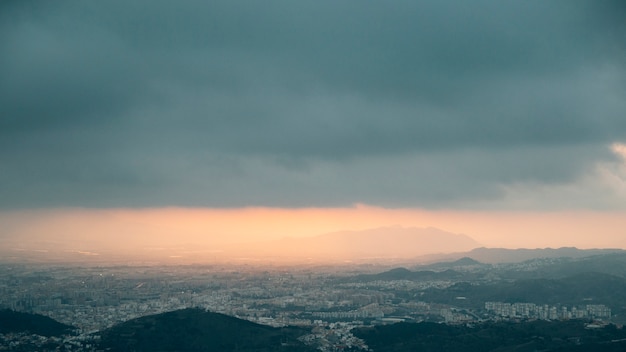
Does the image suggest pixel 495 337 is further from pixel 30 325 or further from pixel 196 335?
pixel 30 325

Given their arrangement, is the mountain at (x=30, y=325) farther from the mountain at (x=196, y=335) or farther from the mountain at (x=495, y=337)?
the mountain at (x=495, y=337)

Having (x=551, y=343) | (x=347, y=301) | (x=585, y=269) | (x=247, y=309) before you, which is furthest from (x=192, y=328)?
(x=585, y=269)

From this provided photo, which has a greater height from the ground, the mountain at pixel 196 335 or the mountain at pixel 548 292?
the mountain at pixel 548 292

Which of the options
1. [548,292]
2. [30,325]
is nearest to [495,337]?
[30,325]

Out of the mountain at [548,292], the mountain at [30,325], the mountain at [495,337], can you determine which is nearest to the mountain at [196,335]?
the mountain at [30,325]

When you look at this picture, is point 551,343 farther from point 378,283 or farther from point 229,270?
point 229,270

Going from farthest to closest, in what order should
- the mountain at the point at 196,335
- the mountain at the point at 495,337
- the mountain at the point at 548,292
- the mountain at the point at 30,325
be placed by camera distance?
the mountain at the point at 548,292
the mountain at the point at 30,325
the mountain at the point at 196,335
the mountain at the point at 495,337

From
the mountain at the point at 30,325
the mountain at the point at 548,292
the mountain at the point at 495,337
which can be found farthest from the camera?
the mountain at the point at 548,292
